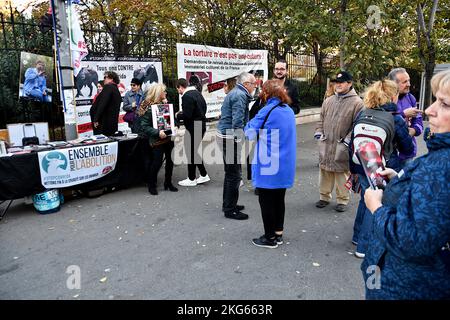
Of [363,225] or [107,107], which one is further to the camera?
[107,107]

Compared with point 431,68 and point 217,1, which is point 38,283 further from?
point 431,68

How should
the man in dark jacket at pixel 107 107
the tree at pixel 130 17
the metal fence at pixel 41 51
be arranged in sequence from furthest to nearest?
the tree at pixel 130 17 → the metal fence at pixel 41 51 → the man in dark jacket at pixel 107 107

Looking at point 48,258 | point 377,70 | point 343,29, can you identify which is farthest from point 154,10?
point 48,258

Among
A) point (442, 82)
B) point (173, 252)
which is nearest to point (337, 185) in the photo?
point (173, 252)

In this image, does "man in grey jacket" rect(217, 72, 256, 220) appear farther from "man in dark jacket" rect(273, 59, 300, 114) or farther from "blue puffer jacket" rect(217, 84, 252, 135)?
"man in dark jacket" rect(273, 59, 300, 114)

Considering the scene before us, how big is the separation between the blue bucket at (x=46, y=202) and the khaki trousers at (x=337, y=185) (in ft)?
12.0

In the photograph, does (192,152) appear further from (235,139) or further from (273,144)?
(273,144)

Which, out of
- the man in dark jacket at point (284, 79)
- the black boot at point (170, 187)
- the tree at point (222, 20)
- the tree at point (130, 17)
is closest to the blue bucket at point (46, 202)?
the black boot at point (170, 187)

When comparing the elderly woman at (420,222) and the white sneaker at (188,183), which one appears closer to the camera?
the elderly woman at (420,222)

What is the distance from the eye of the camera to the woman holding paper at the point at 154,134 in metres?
5.58

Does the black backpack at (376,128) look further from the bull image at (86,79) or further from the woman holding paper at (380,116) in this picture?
the bull image at (86,79)

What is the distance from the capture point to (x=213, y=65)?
31.1 feet

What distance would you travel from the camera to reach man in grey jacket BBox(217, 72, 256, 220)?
15.0ft

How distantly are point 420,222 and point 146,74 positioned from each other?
780cm
